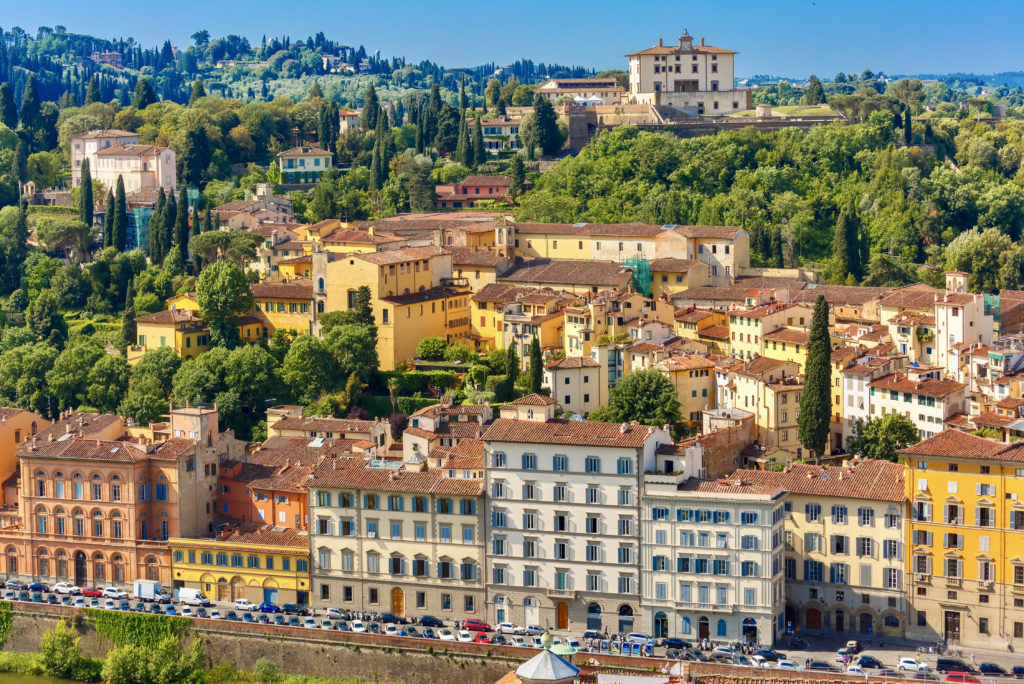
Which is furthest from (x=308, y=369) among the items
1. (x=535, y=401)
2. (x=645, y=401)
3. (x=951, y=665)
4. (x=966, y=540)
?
(x=951, y=665)

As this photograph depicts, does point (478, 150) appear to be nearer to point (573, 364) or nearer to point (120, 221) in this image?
point (120, 221)

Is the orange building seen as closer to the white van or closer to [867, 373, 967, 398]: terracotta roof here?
the white van

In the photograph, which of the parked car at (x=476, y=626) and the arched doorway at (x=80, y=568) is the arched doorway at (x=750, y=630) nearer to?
the parked car at (x=476, y=626)

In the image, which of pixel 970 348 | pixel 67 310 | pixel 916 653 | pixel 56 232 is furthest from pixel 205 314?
pixel 916 653

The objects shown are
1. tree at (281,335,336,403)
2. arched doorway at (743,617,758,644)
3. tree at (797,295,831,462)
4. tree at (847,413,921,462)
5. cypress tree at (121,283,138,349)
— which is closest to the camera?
arched doorway at (743,617,758,644)

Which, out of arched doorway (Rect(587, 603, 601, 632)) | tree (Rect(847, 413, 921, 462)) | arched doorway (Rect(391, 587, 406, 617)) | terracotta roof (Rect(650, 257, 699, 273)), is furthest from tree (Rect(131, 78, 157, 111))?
arched doorway (Rect(587, 603, 601, 632))

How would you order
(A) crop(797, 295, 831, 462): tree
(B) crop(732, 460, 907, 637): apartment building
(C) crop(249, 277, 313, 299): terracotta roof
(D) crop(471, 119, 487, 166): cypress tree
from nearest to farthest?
(B) crop(732, 460, 907, 637): apartment building < (A) crop(797, 295, 831, 462): tree < (C) crop(249, 277, 313, 299): terracotta roof < (D) crop(471, 119, 487, 166): cypress tree

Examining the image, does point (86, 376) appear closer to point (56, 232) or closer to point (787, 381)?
point (56, 232)

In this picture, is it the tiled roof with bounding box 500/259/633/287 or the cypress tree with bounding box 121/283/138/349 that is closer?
the tiled roof with bounding box 500/259/633/287
